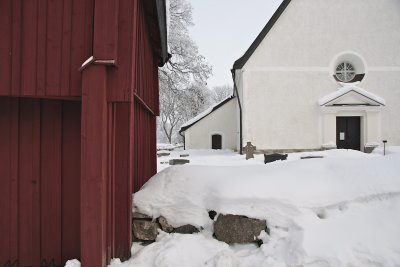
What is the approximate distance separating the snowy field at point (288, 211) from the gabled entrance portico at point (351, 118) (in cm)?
1329

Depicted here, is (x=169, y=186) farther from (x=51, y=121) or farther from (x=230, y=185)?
(x=51, y=121)

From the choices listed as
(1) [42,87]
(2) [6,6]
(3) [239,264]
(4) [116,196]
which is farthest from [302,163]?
(2) [6,6]

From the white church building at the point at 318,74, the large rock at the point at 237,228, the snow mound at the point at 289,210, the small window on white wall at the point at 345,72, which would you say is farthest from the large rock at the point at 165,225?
the small window on white wall at the point at 345,72

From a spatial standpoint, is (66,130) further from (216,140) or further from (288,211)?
(216,140)

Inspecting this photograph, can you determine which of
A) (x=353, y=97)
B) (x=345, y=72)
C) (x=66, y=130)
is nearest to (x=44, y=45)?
(x=66, y=130)

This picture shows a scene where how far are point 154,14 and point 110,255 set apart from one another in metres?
3.77

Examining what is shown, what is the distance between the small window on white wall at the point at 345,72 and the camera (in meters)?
18.0

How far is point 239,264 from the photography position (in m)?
3.09

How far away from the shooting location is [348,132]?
17312 millimetres

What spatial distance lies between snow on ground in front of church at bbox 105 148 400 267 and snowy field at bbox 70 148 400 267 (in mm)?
10

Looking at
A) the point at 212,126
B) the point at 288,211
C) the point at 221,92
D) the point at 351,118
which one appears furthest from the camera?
the point at 221,92

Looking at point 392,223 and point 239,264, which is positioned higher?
point 392,223

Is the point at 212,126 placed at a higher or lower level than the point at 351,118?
lower

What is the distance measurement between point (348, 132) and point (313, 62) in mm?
4722
